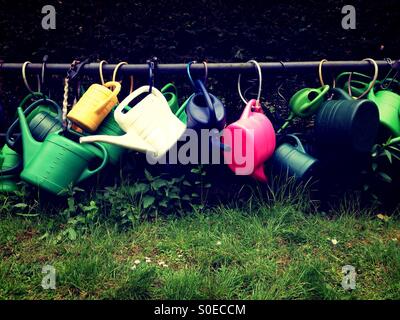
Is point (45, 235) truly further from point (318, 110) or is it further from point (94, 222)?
point (318, 110)

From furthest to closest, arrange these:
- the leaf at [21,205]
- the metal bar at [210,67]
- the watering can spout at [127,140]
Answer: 1. the metal bar at [210,67]
2. the leaf at [21,205]
3. the watering can spout at [127,140]

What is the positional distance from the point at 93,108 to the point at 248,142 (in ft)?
2.16

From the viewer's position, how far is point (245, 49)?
78.8 inches

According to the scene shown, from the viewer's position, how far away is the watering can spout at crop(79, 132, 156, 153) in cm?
155

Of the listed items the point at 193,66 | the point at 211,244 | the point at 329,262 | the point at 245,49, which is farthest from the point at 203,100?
the point at 329,262

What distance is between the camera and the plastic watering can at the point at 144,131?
1567 mm

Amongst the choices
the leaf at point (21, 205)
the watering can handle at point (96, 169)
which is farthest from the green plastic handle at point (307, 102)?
the leaf at point (21, 205)

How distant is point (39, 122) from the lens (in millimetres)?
1758

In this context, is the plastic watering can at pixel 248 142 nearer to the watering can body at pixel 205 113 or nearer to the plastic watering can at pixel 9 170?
the watering can body at pixel 205 113

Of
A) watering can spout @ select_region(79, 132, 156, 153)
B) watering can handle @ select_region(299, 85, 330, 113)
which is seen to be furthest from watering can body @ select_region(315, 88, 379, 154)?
watering can spout @ select_region(79, 132, 156, 153)

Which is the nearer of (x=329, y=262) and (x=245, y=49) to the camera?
(x=329, y=262)

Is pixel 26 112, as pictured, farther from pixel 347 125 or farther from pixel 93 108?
pixel 347 125

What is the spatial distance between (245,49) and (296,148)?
61 cm

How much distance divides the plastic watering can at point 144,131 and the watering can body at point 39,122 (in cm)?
26
